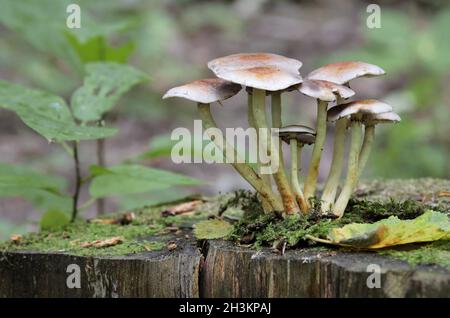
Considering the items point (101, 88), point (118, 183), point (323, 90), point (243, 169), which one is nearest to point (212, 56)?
point (101, 88)

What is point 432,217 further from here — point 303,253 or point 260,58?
point 260,58

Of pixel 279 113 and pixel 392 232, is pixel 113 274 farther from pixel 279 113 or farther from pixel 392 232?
pixel 392 232

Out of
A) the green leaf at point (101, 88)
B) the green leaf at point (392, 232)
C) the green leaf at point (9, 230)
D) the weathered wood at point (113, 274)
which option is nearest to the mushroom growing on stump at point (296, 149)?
the green leaf at point (392, 232)

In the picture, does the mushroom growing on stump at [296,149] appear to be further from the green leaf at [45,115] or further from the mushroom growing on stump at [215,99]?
the green leaf at [45,115]

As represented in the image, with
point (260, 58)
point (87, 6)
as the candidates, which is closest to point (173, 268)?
point (260, 58)

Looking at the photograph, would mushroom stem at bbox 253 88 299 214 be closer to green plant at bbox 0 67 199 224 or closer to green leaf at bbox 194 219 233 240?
green leaf at bbox 194 219 233 240

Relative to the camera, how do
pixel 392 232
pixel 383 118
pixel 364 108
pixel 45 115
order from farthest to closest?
1. pixel 45 115
2. pixel 383 118
3. pixel 364 108
4. pixel 392 232
